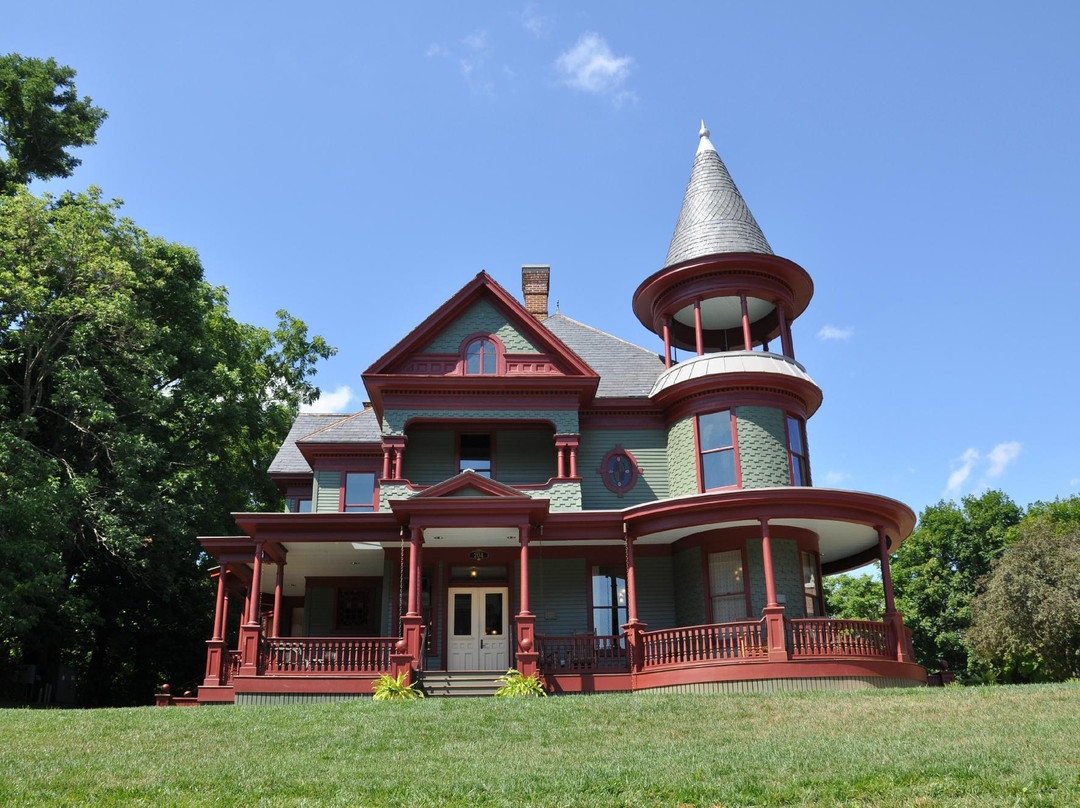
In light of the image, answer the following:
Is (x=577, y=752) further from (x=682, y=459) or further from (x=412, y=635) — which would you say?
(x=682, y=459)

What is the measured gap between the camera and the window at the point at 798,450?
75.5 feet

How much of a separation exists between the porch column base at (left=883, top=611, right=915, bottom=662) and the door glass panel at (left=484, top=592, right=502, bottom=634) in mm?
8940

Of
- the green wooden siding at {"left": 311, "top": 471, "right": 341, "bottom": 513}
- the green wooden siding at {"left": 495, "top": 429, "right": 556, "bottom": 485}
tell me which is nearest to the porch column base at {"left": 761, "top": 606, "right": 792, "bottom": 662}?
the green wooden siding at {"left": 495, "top": 429, "right": 556, "bottom": 485}

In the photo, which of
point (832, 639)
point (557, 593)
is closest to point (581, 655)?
point (557, 593)

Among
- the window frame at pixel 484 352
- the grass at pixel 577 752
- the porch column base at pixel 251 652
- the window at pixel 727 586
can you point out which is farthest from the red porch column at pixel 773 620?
the porch column base at pixel 251 652

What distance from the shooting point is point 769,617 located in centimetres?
1908

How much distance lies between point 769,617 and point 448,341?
10.5 metres

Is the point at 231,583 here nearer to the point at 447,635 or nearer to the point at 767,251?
the point at 447,635

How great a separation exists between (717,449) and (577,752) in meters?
12.6

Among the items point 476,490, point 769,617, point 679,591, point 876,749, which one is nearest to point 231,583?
point 476,490

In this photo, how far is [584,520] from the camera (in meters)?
21.9

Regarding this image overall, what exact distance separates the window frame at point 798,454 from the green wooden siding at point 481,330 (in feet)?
21.7

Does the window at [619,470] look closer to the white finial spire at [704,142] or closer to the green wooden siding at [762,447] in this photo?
the green wooden siding at [762,447]

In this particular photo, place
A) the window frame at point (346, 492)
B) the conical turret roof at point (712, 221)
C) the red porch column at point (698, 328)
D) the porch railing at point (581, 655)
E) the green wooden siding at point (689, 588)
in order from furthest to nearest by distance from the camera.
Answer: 1. the window frame at point (346, 492)
2. the conical turret roof at point (712, 221)
3. the red porch column at point (698, 328)
4. the green wooden siding at point (689, 588)
5. the porch railing at point (581, 655)
